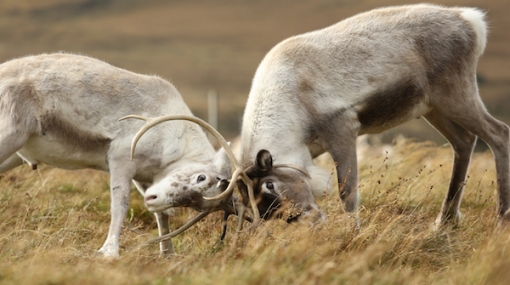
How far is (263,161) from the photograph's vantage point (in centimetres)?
577

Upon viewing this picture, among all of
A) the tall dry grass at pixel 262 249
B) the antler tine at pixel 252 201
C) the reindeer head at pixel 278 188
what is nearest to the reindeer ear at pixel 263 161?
the reindeer head at pixel 278 188

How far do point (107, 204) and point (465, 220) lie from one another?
4.05m

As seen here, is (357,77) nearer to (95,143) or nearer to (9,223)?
(95,143)

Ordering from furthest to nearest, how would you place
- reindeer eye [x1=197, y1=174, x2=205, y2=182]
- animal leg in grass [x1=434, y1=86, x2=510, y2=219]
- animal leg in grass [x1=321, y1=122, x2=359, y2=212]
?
animal leg in grass [x1=434, y1=86, x2=510, y2=219] < animal leg in grass [x1=321, y1=122, x2=359, y2=212] < reindeer eye [x1=197, y1=174, x2=205, y2=182]

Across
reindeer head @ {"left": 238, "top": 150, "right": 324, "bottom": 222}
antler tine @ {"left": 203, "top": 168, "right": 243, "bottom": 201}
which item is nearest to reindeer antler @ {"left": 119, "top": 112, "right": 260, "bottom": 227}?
antler tine @ {"left": 203, "top": 168, "right": 243, "bottom": 201}

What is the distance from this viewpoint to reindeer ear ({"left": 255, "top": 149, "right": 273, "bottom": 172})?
5746mm

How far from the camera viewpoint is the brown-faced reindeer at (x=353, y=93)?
6.06 meters

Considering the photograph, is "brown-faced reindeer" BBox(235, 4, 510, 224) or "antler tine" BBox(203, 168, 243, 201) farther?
"brown-faced reindeer" BBox(235, 4, 510, 224)

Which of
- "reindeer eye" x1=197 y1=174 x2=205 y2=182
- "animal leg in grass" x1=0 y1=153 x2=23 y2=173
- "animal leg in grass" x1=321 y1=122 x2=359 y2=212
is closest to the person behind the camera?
"reindeer eye" x1=197 y1=174 x2=205 y2=182

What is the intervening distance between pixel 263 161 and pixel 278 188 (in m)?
0.29

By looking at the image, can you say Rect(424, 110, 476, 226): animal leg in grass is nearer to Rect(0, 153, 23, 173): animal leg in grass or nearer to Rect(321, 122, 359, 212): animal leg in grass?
Rect(321, 122, 359, 212): animal leg in grass

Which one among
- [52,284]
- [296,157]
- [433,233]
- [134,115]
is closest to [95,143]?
[134,115]

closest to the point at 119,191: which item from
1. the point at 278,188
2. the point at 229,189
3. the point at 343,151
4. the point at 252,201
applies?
the point at 229,189

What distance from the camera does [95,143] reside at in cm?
598
